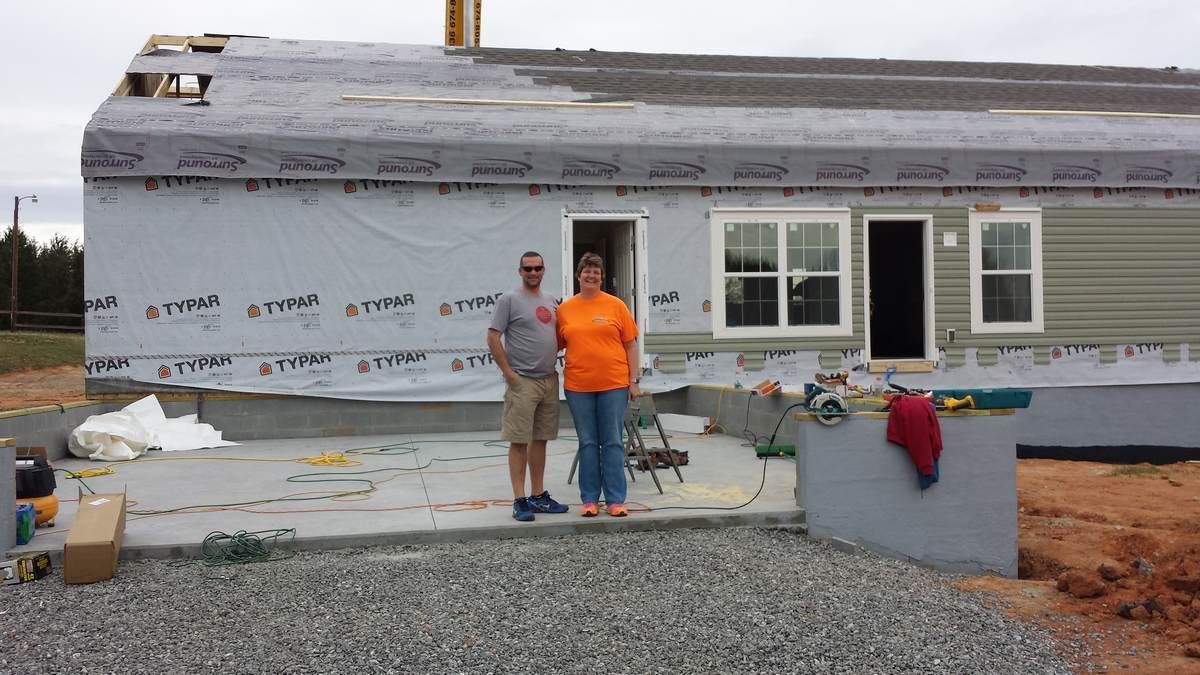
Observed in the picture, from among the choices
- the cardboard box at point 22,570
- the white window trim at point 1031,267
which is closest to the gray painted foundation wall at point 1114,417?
the white window trim at point 1031,267

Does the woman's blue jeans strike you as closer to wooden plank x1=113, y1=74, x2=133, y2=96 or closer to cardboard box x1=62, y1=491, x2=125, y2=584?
cardboard box x1=62, y1=491, x2=125, y2=584

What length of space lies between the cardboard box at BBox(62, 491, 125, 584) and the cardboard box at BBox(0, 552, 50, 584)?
106 mm

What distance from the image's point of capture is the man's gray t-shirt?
18.1 feet

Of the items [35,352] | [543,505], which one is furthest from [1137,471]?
[35,352]

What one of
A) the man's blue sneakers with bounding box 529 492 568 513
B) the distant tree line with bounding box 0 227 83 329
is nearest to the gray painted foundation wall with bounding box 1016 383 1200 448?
the man's blue sneakers with bounding box 529 492 568 513

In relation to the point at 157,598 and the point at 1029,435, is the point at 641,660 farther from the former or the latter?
the point at 1029,435

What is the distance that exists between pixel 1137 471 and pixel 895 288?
4.31 m

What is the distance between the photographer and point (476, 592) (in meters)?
4.25

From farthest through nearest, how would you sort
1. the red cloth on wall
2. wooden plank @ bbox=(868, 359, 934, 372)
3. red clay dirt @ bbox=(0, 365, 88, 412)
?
1. red clay dirt @ bbox=(0, 365, 88, 412)
2. wooden plank @ bbox=(868, 359, 934, 372)
3. the red cloth on wall

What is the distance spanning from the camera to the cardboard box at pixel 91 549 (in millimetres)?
4379

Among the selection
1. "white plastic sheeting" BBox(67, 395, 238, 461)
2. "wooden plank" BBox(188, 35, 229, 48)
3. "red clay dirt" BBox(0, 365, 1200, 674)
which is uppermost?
"wooden plank" BBox(188, 35, 229, 48)

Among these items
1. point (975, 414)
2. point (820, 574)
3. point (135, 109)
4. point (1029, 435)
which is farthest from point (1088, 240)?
point (135, 109)

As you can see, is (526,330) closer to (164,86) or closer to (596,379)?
(596,379)

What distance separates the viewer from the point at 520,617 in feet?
12.9
